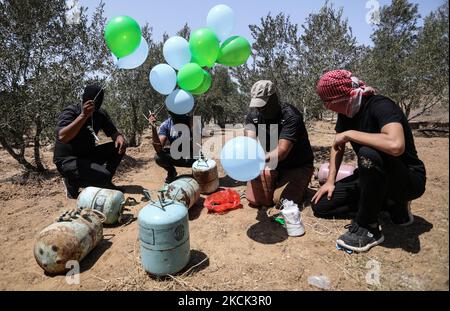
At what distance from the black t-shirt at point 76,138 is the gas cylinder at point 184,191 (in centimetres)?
178

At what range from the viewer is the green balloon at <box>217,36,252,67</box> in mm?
5117

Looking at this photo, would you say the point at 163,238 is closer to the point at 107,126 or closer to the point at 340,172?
the point at 340,172

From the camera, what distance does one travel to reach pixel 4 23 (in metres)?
5.60

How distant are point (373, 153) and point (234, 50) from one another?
127 inches

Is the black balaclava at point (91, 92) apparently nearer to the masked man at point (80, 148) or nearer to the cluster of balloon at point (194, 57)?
the masked man at point (80, 148)

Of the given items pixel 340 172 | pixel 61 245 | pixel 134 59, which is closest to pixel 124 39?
pixel 134 59

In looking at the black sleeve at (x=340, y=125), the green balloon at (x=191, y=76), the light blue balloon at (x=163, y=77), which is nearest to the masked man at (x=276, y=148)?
the black sleeve at (x=340, y=125)

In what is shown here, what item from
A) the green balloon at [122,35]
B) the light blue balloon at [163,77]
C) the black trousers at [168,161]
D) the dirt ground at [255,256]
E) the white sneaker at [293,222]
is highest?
the green balloon at [122,35]

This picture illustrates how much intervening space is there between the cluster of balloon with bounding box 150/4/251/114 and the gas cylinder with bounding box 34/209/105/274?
111 inches

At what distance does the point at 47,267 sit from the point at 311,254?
2395 mm

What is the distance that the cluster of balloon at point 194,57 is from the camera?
506cm

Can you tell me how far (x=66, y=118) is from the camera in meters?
4.46

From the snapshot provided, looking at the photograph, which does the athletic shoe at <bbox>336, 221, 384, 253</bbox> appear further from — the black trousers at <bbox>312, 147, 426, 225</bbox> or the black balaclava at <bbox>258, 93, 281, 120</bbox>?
the black balaclava at <bbox>258, 93, 281, 120</bbox>
